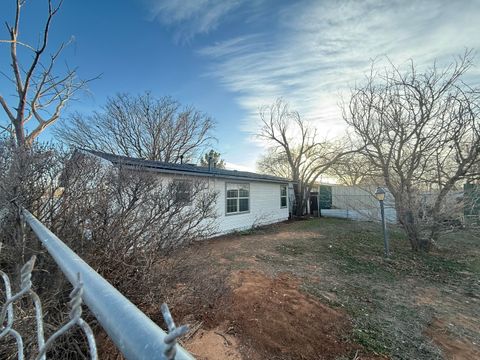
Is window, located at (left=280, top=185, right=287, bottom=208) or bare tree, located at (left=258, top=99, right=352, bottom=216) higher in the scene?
bare tree, located at (left=258, top=99, right=352, bottom=216)

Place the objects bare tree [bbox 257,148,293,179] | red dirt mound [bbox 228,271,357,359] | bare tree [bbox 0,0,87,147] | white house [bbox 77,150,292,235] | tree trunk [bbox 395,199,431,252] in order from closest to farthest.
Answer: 1. red dirt mound [bbox 228,271,357,359]
2. bare tree [bbox 0,0,87,147]
3. tree trunk [bbox 395,199,431,252]
4. white house [bbox 77,150,292,235]
5. bare tree [bbox 257,148,293,179]

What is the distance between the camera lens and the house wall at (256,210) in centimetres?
998

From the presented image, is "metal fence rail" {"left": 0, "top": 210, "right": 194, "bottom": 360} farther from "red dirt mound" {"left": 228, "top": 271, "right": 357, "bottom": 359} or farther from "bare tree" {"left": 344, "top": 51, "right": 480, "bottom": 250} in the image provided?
→ "bare tree" {"left": 344, "top": 51, "right": 480, "bottom": 250}

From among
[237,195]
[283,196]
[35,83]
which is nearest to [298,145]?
[283,196]

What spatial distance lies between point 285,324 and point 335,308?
3.48 ft

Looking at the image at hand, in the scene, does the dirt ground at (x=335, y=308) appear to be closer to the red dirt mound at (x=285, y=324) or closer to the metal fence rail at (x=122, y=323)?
the red dirt mound at (x=285, y=324)

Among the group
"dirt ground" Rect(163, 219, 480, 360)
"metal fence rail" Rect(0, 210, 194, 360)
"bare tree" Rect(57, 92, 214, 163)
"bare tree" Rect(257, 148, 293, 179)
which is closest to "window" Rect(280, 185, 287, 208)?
"bare tree" Rect(257, 148, 293, 179)

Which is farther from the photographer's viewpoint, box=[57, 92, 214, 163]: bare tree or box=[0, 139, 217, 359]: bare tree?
box=[57, 92, 214, 163]: bare tree

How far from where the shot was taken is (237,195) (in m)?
11.0

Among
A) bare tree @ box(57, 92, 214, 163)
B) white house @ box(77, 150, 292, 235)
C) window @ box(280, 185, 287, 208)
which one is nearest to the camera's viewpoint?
white house @ box(77, 150, 292, 235)

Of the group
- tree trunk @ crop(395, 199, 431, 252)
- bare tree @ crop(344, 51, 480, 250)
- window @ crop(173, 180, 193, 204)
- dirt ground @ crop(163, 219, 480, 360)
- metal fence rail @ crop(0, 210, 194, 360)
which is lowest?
dirt ground @ crop(163, 219, 480, 360)

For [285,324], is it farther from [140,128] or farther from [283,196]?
[140,128]

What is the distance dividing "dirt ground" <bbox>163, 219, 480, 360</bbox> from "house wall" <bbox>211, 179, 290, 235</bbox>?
346cm

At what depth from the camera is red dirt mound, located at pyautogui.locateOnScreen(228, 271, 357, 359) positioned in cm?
273
